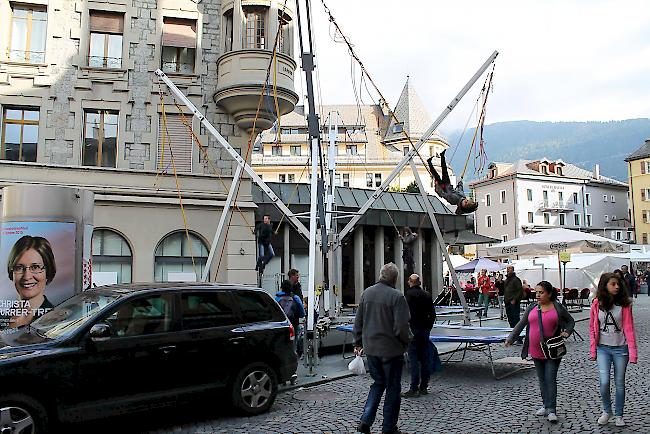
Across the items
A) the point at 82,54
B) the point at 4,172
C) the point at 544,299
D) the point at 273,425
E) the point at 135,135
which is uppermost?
the point at 82,54

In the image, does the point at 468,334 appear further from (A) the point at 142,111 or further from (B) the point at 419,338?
(A) the point at 142,111

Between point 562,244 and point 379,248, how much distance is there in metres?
14.0

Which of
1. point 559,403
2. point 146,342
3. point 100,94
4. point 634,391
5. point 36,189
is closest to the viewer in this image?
point 146,342

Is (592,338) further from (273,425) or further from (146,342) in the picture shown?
(146,342)

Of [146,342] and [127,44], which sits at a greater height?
[127,44]

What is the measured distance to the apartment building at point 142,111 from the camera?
60.8 ft

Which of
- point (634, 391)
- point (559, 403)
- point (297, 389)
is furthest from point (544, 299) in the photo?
point (297, 389)

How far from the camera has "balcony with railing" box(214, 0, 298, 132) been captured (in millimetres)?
19188

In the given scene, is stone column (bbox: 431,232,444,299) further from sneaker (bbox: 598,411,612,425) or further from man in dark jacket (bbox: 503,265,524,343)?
sneaker (bbox: 598,411,612,425)

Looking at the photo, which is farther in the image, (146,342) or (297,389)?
(297,389)

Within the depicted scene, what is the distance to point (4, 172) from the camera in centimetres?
1798

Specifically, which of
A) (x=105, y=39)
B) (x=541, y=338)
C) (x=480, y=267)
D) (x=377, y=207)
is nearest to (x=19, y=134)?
(x=105, y=39)

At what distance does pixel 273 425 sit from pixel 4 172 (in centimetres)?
1425

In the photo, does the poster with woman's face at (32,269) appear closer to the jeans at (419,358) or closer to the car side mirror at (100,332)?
the car side mirror at (100,332)
